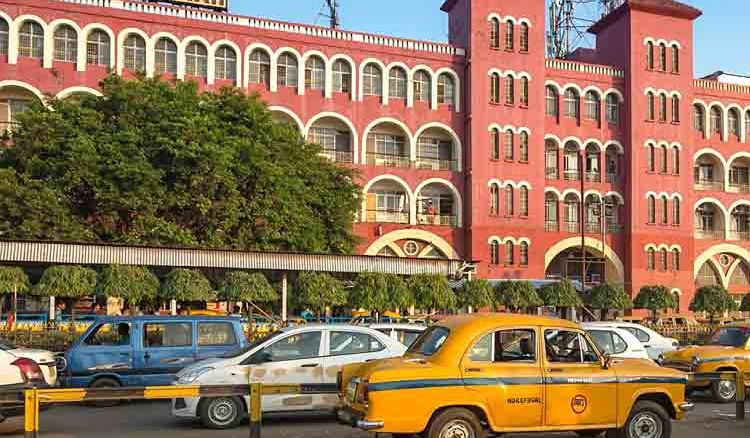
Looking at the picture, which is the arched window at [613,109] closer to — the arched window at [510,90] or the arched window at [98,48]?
the arched window at [510,90]

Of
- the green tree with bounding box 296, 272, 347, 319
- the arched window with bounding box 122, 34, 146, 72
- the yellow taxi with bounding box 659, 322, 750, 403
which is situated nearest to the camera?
the yellow taxi with bounding box 659, 322, 750, 403

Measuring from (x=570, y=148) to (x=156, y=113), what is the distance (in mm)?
26257

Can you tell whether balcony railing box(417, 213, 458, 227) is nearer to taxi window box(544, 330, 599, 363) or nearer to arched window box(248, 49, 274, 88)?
arched window box(248, 49, 274, 88)

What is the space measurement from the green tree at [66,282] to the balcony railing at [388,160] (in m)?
22.1

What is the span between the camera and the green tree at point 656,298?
40906mm

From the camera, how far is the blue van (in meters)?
15.6

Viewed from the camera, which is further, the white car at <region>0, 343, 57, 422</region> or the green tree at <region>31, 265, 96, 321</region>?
the green tree at <region>31, 265, 96, 321</region>

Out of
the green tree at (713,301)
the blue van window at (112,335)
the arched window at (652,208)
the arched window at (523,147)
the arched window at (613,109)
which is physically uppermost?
the arched window at (613,109)

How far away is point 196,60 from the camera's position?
4238 centimetres

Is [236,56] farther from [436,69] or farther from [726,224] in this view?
[726,224]

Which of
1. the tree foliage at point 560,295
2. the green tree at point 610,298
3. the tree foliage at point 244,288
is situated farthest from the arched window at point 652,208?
the tree foliage at point 244,288

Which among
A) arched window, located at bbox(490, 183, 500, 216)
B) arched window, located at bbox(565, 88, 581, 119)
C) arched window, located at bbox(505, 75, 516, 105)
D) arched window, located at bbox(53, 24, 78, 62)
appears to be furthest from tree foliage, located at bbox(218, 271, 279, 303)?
arched window, located at bbox(565, 88, 581, 119)

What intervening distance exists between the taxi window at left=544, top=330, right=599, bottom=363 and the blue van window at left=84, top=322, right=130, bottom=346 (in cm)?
879

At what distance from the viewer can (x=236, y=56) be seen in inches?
1689
